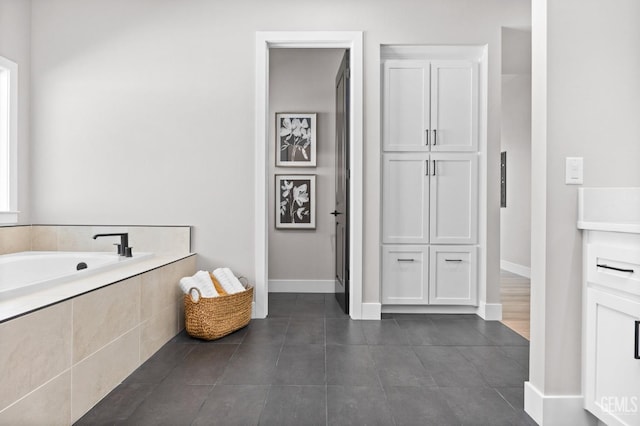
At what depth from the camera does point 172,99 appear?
3.30 m

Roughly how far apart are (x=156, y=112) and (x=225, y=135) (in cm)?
59

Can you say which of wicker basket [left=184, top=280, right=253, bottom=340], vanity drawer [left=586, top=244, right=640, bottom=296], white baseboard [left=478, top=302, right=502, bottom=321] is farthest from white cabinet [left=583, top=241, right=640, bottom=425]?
wicker basket [left=184, top=280, right=253, bottom=340]

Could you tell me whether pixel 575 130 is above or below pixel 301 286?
above

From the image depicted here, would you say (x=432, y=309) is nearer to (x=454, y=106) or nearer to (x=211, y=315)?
(x=454, y=106)

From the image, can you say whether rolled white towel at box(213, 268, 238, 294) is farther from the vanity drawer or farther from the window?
the vanity drawer

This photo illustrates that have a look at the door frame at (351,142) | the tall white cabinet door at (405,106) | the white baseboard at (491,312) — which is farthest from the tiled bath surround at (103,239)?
the white baseboard at (491,312)

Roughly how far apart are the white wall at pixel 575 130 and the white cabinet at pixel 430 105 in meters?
1.71

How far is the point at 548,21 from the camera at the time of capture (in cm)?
167

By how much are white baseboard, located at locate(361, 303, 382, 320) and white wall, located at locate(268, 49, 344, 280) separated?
1.16m

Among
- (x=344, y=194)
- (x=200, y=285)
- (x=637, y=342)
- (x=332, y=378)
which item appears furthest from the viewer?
(x=344, y=194)

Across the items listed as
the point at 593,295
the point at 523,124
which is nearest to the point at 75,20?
the point at 593,295

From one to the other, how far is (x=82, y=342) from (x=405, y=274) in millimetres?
2413

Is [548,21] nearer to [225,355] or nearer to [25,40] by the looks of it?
[225,355]

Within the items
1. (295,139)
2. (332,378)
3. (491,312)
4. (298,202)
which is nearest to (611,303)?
(332,378)
